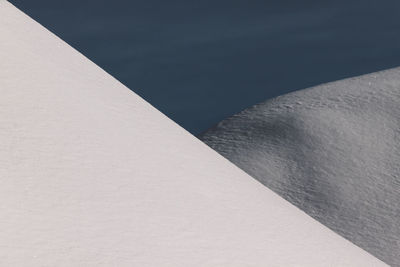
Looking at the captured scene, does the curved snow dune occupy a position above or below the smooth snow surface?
below

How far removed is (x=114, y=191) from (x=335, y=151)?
134 centimetres

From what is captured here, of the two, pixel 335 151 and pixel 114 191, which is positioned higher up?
pixel 335 151

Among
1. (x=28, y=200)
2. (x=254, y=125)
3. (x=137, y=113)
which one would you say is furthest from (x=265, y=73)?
(x=28, y=200)

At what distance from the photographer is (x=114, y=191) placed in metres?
1.37

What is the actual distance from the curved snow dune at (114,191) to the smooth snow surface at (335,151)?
2.51ft

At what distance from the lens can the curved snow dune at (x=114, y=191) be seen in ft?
4.03

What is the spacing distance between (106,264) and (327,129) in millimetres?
1609

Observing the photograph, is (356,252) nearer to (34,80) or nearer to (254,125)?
(34,80)

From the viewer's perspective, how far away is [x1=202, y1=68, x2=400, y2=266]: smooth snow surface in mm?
2375

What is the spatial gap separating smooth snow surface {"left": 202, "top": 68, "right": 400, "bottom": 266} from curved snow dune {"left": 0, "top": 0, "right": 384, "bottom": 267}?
765 millimetres

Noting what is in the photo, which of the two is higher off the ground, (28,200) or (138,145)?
(138,145)

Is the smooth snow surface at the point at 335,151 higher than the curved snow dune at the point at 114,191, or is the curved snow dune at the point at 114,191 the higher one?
the smooth snow surface at the point at 335,151

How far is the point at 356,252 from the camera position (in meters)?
1.55

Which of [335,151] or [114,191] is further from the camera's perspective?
[335,151]
